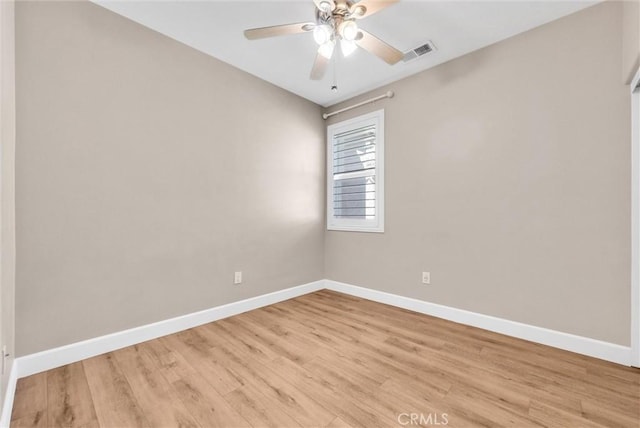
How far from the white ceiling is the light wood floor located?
256cm

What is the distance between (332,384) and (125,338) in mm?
1652

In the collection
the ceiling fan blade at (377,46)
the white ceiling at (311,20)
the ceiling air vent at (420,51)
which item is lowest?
the ceiling fan blade at (377,46)

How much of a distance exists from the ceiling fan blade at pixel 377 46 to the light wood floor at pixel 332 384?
7.10ft

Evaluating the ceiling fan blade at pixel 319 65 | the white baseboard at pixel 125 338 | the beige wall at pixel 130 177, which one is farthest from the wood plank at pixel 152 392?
the ceiling fan blade at pixel 319 65

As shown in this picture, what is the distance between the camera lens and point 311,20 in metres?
2.12

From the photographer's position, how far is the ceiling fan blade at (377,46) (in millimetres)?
1741

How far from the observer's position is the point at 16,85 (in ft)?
5.56

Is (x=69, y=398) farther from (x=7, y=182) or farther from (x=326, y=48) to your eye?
(x=326, y=48)

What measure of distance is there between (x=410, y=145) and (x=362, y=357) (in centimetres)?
215

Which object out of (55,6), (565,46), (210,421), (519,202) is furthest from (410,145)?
(55,6)

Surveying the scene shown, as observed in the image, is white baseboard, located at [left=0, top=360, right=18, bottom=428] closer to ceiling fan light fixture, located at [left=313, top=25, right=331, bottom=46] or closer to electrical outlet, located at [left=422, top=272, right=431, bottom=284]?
ceiling fan light fixture, located at [left=313, top=25, right=331, bottom=46]

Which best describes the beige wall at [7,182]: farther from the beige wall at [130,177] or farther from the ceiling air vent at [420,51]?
the ceiling air vent at [420,51]

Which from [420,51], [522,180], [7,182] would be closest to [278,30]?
[420,51]

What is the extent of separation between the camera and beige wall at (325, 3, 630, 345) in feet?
6.27
